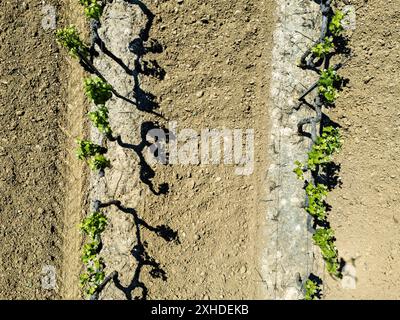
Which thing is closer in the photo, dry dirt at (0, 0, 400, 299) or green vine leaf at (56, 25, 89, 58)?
green vine leaf at (56, 25, 89, 58)

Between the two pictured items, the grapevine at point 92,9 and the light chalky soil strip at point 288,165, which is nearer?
the grapevine at point 92,9

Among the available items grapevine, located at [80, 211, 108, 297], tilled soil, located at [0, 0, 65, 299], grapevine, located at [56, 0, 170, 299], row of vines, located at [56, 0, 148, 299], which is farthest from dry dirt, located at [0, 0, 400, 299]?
grapevine, located at [80, 211, 108, 297]

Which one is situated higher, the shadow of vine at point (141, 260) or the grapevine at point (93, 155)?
the grapevine at point (93, 155)

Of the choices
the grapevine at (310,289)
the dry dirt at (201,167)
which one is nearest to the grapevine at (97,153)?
the dry dirt at (201,167)

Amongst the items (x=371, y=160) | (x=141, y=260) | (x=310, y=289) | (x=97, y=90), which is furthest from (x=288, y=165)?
(x=97, y=90)

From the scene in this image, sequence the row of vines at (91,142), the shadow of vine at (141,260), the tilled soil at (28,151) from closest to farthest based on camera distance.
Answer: the row of vines at (91,142), the tilled soil at (28,151), the shadow of vine at (141,260)

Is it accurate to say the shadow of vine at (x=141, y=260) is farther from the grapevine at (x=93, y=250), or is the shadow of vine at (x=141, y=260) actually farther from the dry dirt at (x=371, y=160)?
the dry dirt at (x=371, y=160)

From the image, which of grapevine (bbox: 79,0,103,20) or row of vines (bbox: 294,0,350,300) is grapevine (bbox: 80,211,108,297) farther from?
row of vines (bbox: 294,0,350,300)
